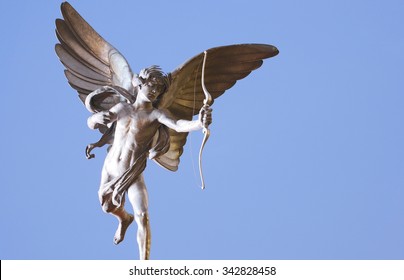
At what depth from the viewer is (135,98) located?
7293 mm

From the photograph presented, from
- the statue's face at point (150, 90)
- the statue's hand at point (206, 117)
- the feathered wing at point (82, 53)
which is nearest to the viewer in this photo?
the statue's hand at point (206, 117)

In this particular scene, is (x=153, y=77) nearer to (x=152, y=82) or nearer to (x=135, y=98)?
(x=152, y=82)

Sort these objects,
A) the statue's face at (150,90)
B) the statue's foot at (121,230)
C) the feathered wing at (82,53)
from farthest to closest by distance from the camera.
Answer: the feathered wing at (82,53) < the statue's foot at (121,230) < the statue's face at (150,90)

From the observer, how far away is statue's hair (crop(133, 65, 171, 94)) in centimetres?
710

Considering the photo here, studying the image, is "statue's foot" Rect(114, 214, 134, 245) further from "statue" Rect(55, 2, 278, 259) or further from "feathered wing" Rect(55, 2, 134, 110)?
"feathered wing" Rect(55, 2, 134, 110)

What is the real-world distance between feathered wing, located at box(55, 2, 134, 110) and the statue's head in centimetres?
49

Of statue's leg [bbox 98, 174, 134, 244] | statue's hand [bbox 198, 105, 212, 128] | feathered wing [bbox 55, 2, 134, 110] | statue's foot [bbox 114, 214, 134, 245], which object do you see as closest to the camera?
statue's hand [bbox 198, 105, 212, 128]

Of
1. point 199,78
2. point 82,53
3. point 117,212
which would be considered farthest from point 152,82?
point 117,212

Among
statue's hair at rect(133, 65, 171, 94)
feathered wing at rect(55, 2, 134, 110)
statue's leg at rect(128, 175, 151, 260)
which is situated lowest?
statue's leg at rect(128, 175, 151, 260)

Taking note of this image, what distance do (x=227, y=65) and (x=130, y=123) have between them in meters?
0.85

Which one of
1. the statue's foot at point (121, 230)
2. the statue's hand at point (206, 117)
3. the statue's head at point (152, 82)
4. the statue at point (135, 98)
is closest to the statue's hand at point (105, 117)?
the statue at point (135, 98)

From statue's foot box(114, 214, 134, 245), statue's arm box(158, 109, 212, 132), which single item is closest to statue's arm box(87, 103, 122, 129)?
statue's arm box(158, 109, 212, 132)

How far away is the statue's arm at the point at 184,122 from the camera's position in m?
6.64

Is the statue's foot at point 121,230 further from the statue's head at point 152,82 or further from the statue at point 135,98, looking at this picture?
the statue's head at point 152,82
